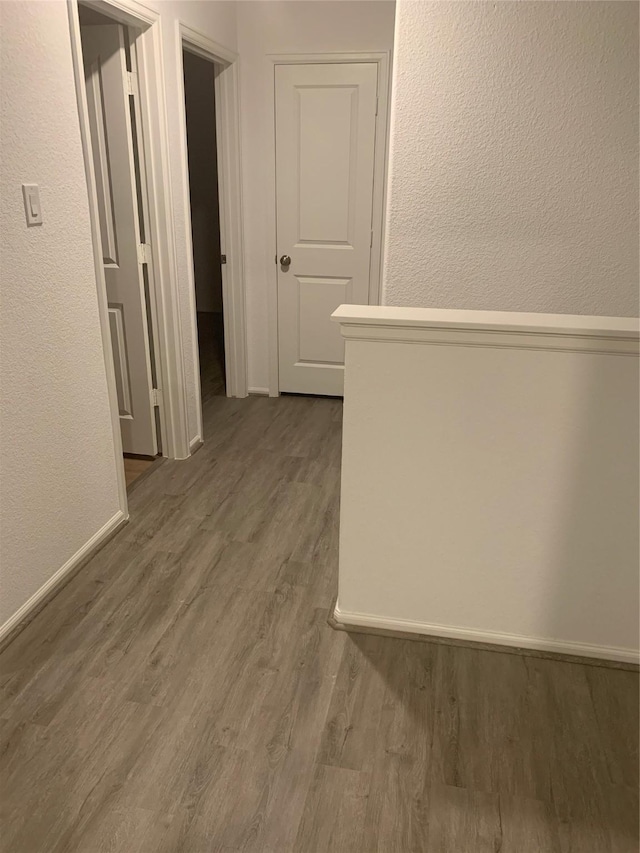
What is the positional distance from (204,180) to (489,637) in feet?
17.5

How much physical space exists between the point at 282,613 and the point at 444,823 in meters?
0.87

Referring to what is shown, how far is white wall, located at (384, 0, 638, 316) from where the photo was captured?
225cm

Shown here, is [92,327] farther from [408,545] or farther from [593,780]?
[593,780]

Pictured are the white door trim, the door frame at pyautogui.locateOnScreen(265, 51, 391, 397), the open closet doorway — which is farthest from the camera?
the open closet doorway

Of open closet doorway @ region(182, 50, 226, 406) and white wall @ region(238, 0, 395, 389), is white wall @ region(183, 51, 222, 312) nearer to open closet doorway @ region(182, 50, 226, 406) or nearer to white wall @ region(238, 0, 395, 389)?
open closet doorway @ region(182, 50, 226, 406)

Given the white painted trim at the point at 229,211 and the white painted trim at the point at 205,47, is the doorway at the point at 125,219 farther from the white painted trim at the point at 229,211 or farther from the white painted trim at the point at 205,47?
the white painted trim at the point at 205,47

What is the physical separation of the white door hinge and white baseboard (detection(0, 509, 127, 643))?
1785 millimetres

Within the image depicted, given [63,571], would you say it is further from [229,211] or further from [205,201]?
[205,201]

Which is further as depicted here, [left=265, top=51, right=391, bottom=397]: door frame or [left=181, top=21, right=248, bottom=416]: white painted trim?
[left=265, top=51, right=391, bottom=397]: door frame

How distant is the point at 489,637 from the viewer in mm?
2100

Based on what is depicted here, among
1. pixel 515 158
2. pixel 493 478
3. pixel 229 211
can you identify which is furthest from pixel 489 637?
pixel 229 211

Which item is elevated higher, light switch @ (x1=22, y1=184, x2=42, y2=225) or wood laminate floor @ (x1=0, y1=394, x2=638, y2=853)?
light switch @ (x1=22, y1=184, x2=42, y2=225)

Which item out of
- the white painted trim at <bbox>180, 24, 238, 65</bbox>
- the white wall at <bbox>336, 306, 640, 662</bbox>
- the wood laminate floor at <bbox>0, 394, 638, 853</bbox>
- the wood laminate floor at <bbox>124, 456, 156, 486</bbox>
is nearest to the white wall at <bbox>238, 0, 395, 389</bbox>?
the white painted trim at <bbox>180, 24, 238, 65</bbox>

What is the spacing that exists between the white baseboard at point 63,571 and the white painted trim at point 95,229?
0.08 metres
